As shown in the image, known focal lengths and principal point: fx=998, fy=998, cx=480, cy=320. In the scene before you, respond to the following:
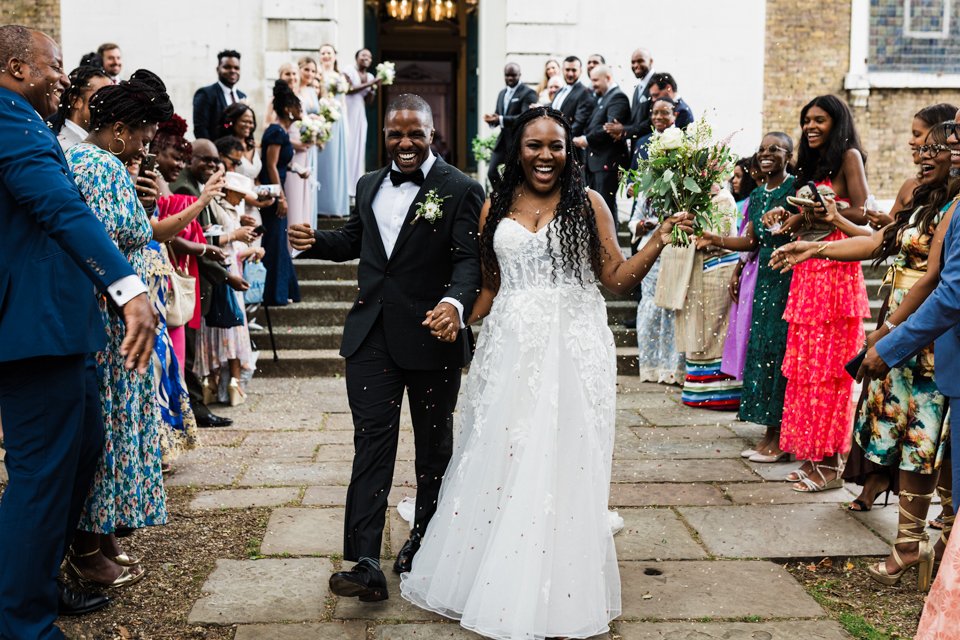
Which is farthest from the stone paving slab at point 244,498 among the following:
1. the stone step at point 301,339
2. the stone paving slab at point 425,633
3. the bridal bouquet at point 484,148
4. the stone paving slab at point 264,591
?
the bridal bouquet at point 484,148

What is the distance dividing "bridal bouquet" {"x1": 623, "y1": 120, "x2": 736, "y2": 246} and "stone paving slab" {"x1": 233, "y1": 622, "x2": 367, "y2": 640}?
204 centimetres

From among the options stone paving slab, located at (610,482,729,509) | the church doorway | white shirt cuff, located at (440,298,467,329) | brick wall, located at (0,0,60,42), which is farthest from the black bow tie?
the church doorway

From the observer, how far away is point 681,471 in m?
6.25

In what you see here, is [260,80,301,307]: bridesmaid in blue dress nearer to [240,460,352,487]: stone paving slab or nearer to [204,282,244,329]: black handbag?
[204,282,244,329]: black handbag

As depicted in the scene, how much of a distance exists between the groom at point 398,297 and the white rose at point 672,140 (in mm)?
833

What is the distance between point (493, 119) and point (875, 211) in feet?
24.0

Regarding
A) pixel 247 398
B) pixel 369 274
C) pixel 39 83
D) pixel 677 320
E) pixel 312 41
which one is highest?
pixel 312 41

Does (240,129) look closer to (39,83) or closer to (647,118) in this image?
(647,118)

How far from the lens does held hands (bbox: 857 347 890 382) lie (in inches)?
152

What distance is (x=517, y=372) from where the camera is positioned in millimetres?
4098

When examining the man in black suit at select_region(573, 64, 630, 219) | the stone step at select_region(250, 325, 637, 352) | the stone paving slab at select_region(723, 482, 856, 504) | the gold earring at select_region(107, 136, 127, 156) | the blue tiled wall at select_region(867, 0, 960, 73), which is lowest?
the stone paving slab at select_region(723, 482, 856, 504)

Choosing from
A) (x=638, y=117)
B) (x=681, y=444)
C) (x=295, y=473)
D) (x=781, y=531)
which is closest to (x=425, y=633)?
(x=781, y=531)

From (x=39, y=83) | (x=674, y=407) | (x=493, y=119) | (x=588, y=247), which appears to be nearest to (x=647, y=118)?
(x=493, y=119)

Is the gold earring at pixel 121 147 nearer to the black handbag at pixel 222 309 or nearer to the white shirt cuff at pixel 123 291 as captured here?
the white shirt cuff at pixel 123 291
